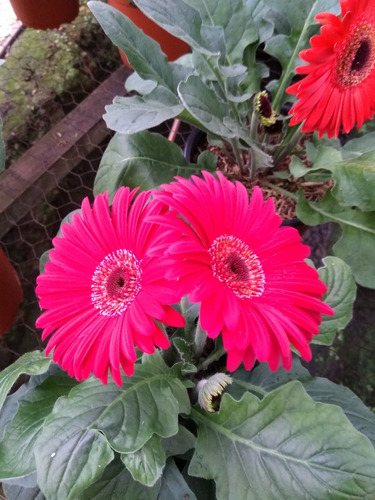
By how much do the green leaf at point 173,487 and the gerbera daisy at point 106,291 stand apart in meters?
0.21

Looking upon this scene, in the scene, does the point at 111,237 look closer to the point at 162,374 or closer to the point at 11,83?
the point at 162,374

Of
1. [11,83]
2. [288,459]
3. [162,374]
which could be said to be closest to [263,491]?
[288,459]

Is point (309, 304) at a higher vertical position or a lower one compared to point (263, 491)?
higher

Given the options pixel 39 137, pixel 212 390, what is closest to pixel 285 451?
pixel 212 390

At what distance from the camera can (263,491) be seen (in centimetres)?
49

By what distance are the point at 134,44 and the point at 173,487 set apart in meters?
0.59

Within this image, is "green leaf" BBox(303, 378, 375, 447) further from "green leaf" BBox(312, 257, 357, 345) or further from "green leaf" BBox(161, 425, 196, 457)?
"green leaf" BBox(161, 425, 196, 457)

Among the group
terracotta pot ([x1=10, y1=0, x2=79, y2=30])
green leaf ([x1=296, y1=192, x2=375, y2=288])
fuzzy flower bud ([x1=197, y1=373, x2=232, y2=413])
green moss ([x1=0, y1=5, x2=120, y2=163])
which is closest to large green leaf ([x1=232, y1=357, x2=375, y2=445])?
fuzzy flower bud ([x1=197, y1=373, x2=232, y2=413])

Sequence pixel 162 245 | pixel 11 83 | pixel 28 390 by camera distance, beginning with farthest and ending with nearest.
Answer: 1. pixel 11 83
2. pixel 28 390
3. pixel 162 245

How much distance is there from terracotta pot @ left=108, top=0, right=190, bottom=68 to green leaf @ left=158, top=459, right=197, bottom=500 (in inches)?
33.0

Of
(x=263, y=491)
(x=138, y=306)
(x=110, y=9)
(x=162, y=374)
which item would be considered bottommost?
(x=263, y=491)

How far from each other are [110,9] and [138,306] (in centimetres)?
47

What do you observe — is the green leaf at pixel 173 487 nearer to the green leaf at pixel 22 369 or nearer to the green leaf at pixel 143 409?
the green leaf at pixel 143 409

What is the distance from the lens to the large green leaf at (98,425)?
17.7 inches
